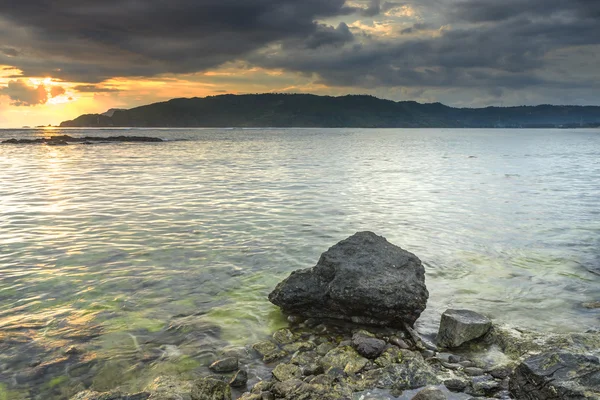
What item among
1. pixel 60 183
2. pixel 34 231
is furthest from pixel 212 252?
pixel 60 183

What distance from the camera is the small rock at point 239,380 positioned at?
6676mm

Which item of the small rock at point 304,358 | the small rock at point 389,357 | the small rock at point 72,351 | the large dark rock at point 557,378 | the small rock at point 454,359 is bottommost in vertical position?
the small rock at point 72,351

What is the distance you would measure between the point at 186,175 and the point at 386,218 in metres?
22.3

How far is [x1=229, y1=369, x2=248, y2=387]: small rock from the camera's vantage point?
21.9 ft

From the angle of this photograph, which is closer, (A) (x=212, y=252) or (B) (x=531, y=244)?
(A) (x=212, y=252)

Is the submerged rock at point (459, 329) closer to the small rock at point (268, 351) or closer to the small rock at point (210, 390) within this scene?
the small rock at point (268, 351)

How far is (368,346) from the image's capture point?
7.57 meters

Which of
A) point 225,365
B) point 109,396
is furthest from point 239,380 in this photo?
point 109,396

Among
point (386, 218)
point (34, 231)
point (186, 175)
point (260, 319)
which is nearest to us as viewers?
point (260, 319)

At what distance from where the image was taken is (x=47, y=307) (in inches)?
382

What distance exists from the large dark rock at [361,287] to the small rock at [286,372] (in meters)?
2.37

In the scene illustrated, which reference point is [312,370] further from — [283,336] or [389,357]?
[283,336]

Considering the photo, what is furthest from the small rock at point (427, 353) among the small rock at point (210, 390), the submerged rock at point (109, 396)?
the submerged rock at point (109, 396)

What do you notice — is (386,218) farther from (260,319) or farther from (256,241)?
(260,319)
